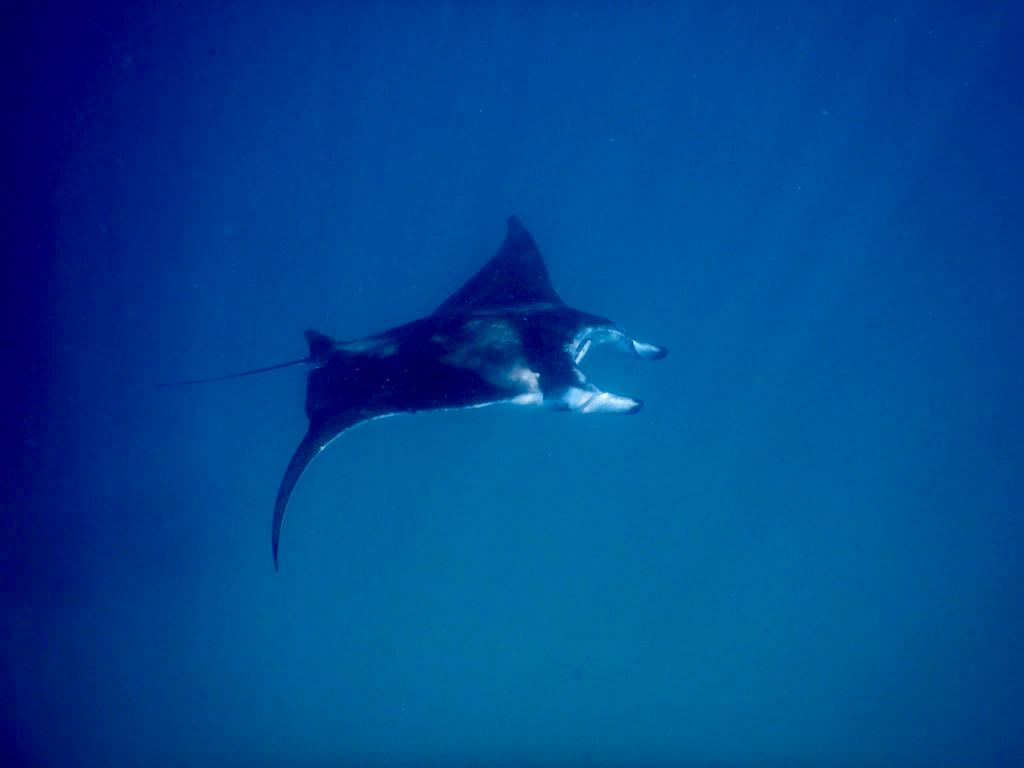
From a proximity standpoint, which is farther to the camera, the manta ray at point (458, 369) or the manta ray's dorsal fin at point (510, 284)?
the manta ray's dorsal fin at point (510, 284)

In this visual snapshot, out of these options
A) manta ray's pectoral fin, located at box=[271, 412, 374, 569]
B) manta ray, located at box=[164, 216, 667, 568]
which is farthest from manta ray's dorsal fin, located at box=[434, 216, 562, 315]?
manta ray's pectoral fin, located at box=[271, 412, 374, 569]

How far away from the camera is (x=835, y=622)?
32.0 ft

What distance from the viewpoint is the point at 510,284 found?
5461mm

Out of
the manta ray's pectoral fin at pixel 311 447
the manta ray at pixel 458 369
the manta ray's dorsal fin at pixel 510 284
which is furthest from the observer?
the manta ray's dorsal fin at pixel 510 284

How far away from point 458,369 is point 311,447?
0.98m

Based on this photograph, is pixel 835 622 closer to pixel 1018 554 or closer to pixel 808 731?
pixel 808 731

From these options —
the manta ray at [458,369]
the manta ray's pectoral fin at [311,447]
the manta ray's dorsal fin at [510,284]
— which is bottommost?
the manta ray's pectoral fin at [311,447]

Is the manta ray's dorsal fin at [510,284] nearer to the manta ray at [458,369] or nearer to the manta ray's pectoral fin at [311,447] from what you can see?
the manta ray at [458,369]

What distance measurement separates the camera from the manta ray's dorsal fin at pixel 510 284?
5141 mm

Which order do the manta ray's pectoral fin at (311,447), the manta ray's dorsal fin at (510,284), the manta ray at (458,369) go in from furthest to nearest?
1. the manta ray's dorsal fin at (510,284)
2. the manta ray at (458,369)
3. the manta ray's pectoral fin at (311,447)

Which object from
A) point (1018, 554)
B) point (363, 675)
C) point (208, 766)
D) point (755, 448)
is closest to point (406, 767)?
point (363, 675)

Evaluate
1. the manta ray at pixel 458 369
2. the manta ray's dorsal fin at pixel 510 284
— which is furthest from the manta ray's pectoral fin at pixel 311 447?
the manta ray's dorsal fin at pixel 510 284

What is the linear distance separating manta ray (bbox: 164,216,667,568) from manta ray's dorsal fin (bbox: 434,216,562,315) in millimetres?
423

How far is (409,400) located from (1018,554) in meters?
15.3
